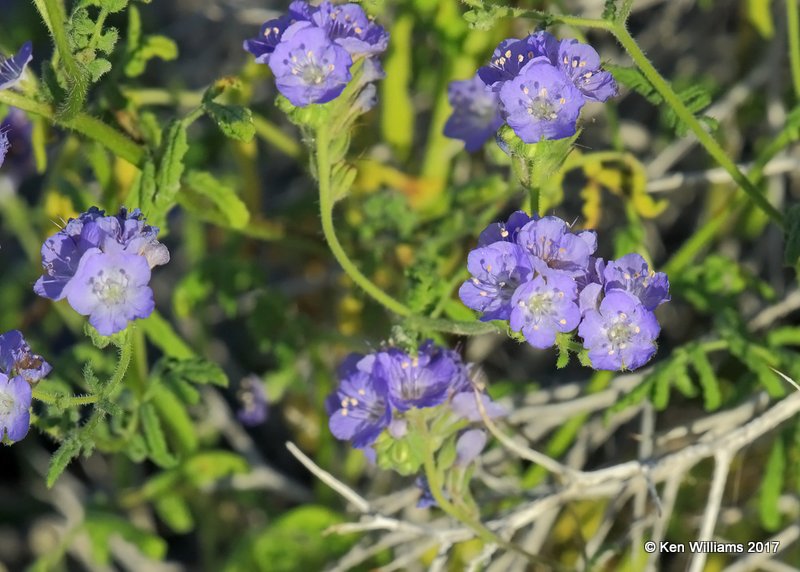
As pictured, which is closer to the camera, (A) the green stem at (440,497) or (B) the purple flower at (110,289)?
(B) the purple flower at (110,289)

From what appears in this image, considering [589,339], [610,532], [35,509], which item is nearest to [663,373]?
[589,339]

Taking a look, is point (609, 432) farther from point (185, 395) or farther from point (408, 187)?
point (185, 395)

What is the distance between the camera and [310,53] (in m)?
1.90

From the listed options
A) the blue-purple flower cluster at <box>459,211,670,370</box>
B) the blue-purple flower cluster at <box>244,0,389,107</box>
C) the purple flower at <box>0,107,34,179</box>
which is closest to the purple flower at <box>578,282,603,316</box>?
the blue-purple flower cluster at <box>459,211,670,370</box>

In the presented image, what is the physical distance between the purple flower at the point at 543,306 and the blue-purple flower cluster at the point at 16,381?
0.90m

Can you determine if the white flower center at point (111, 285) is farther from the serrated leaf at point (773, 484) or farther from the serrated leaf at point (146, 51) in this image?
the serrated leaf at point (773, 484)

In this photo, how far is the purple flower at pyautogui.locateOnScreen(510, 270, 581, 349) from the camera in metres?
1.78

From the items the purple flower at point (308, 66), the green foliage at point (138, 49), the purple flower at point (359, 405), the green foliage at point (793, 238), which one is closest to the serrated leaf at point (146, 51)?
the green foliage at point (138, 49)

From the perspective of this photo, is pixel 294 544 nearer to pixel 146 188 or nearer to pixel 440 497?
pixel 440 497

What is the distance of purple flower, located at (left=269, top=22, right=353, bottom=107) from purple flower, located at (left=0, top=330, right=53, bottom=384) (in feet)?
2.28

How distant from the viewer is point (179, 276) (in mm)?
3746

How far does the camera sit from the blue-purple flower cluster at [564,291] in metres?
1.79

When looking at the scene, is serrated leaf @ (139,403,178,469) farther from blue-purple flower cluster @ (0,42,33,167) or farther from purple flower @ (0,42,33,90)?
purple flower @ (0,42,33,90)

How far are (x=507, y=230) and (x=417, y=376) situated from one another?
350mm
